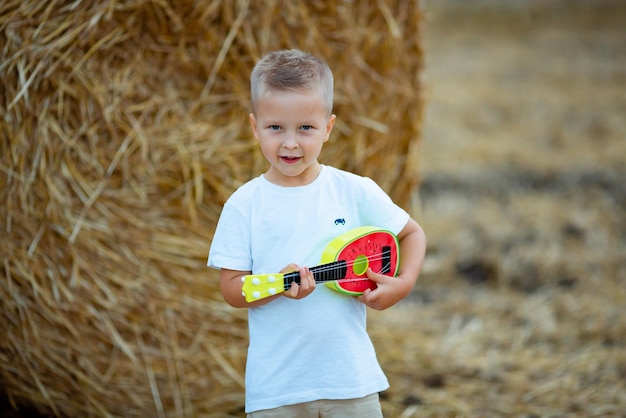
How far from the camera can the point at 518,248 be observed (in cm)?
493

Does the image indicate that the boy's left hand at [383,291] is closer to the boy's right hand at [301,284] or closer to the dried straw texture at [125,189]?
the boy's right hand at [301,284]

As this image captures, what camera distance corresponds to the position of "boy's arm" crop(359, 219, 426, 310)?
6.63 feet

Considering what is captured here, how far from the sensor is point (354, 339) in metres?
2.05

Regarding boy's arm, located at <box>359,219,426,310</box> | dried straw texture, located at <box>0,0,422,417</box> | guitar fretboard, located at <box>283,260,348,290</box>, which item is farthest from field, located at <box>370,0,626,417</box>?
guitar fretboard, located at <box>283,260,348,290</box>

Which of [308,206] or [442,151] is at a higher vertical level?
[442,151]

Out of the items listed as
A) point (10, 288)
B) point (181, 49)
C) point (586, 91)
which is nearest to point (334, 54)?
point (181, 49)

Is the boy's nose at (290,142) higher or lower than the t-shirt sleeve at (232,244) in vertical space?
higher

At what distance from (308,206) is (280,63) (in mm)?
336

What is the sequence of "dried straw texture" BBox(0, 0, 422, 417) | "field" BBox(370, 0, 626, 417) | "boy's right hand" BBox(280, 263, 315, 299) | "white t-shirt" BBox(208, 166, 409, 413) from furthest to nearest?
"field" BBox(370, 0, 626, 417) < "dried straw texture" BBox(0, 0, 422, 417) < "white t-shirt" BBox(208, 166, 409, 413) < "boy's right hand" BBox(280, 263, 315, 299)

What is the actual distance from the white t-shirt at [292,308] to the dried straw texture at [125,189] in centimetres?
104

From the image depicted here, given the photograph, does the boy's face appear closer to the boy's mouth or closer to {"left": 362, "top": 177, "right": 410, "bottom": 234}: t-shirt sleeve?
the boy's mouth

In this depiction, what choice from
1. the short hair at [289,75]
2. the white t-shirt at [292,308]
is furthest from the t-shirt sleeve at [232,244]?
the short hair at [289,75]

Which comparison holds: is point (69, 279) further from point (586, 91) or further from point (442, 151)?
point (586, 91)

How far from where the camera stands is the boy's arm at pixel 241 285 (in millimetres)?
1884
